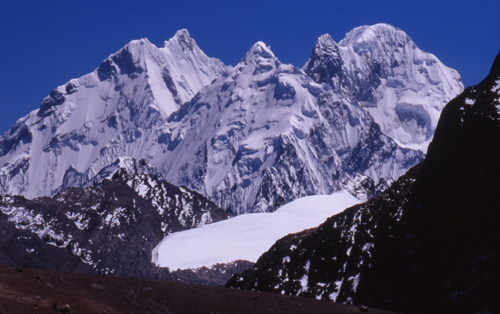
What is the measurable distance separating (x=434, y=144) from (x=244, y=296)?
22113 millimetres

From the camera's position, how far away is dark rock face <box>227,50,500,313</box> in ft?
151

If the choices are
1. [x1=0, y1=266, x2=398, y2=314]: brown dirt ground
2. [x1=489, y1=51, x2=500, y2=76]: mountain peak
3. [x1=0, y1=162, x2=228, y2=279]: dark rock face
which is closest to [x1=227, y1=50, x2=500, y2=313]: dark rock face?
[x1=489, y1=51, x2=500, y2=76]: mountain peak

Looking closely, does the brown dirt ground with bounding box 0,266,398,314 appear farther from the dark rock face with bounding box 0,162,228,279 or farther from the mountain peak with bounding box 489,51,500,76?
the dark rock face with bounding box 0,162,228,279

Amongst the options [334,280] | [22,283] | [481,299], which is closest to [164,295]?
[22,283]

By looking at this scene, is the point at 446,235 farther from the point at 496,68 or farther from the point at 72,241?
the point at 72,241

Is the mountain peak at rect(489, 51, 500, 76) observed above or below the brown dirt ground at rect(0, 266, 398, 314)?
above

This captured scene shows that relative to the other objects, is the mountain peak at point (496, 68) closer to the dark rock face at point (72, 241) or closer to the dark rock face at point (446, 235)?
the dark rock face at point (446, 235)

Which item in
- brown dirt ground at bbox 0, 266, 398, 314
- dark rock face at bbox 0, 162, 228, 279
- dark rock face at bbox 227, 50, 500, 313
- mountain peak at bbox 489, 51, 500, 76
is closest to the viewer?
brown dirt ground at bbox 0, 266, 398, 314

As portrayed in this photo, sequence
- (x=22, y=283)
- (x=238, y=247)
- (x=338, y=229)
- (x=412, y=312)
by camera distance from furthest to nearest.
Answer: (x=238, y=247), (x=338, y=229), (x=412, y=312), (x=22, y=283)

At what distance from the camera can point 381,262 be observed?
→ 59.5 m

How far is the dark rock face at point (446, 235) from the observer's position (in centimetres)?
4597

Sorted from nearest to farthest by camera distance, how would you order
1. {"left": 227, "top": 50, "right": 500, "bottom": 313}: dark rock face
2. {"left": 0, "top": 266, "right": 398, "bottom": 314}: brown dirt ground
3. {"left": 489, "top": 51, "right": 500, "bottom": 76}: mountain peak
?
{"left": 0, "top": 266, "right": 398, "bottom": 314}: brown dirt ground → {"left": 227, "top": 50, "right": 500, "bottom": 313}: dark rock face → {"left": 489, "top": 51, "right": 500, "bottom": 76}: mountain peak

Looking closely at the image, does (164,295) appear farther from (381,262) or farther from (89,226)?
(89,226)

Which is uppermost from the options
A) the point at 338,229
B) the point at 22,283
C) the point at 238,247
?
the point at 238,247
